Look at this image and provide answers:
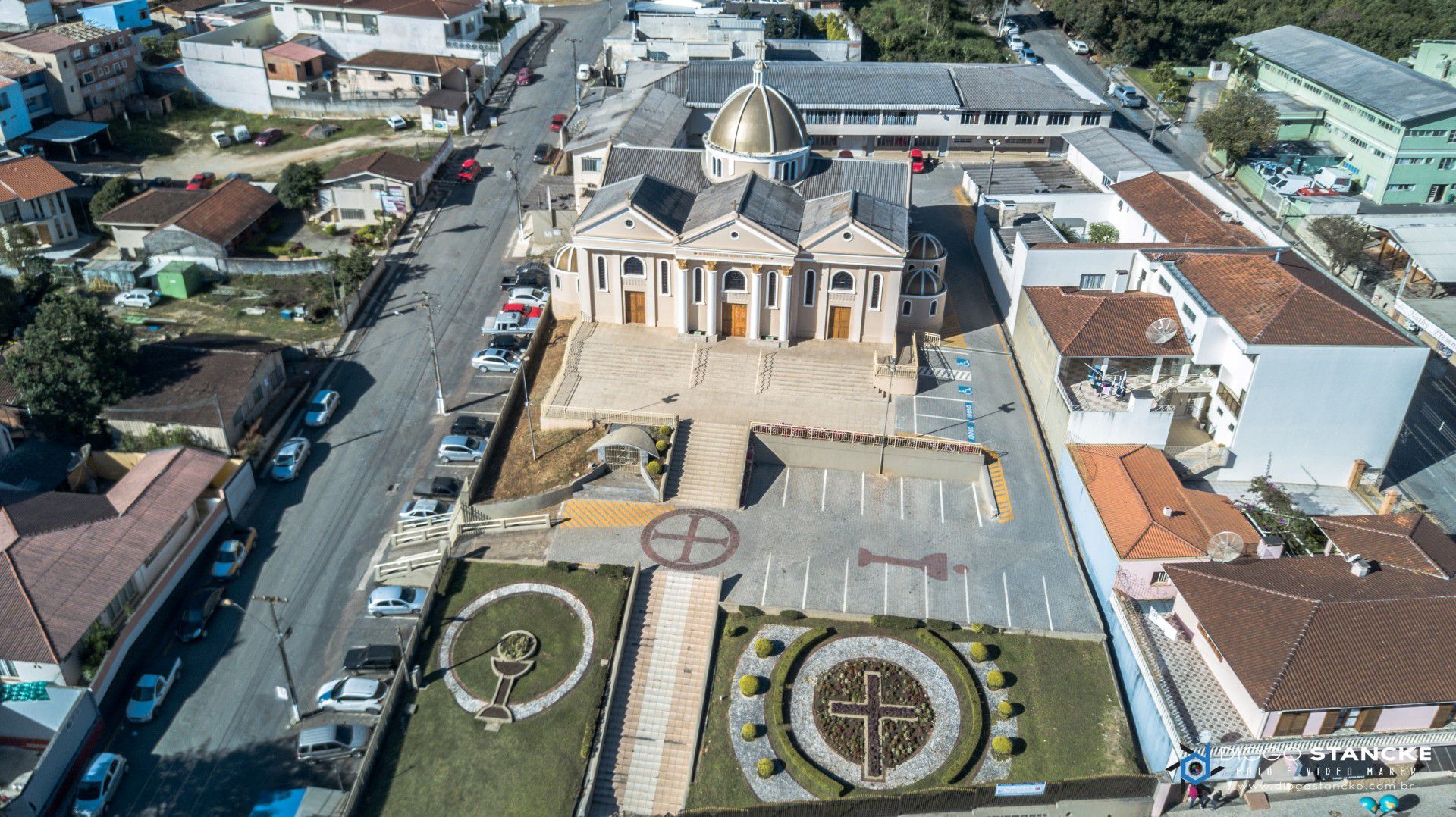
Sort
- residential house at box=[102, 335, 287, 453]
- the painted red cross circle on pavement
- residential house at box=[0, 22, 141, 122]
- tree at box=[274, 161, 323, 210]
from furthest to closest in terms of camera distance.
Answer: residential house at box=[0, 22, 141, 122] < tree at box=[274, 161, 323, 210] < residential house at box=[102, 335, 287, 453] < the painted red cross circle on pavement

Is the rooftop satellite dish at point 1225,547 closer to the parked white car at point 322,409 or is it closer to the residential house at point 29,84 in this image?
the parked white car at point 322,409

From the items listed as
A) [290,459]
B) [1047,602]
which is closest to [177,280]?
[290,459]

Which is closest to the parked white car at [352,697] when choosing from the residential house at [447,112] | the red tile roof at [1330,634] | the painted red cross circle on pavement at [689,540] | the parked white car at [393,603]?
the parked white car at [393,603]

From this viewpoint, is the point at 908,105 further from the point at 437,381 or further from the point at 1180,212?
the point at 437,381

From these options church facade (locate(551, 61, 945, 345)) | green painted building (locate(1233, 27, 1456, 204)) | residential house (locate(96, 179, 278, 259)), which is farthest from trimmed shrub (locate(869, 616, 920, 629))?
green painted building (locate(1233, 27, 1456, 204))

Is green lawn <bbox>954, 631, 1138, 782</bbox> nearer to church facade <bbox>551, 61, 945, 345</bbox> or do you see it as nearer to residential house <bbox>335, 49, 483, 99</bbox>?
church facade <bbox>551, 61, 945, 345</bbox>
